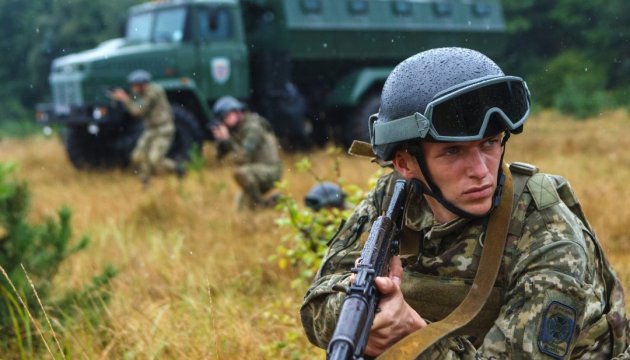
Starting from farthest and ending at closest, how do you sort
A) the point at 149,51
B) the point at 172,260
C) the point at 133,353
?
1. the point at 149,51
2. the point at 172,260
3. the point at 133,353

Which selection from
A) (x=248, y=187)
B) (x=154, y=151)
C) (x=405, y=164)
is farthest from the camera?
(x=154, y=151)

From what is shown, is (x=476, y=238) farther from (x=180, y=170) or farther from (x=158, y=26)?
(x=158, y=26)

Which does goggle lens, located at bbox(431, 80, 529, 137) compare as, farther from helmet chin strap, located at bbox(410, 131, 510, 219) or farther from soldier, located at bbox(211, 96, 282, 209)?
soldier, located at bbox(211, 96, 282, 209)

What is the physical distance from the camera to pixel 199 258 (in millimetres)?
4988

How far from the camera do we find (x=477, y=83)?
196 cm

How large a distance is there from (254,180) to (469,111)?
5.93 m

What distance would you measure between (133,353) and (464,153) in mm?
1742

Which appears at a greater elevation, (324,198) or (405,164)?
(405,164)

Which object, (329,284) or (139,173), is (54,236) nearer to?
(329,284)

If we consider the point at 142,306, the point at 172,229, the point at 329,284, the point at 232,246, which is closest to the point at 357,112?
the point at 172,229

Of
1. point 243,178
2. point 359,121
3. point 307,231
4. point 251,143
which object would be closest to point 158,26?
point 359,121

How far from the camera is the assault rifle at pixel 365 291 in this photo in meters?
1.60

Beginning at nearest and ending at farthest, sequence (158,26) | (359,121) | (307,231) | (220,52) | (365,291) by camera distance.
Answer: (365,291)
(307,231)
(220,52)
(158,26)
(359,121)

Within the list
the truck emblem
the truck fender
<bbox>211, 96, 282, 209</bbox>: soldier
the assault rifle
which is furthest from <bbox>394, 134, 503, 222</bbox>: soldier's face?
the truck fender
